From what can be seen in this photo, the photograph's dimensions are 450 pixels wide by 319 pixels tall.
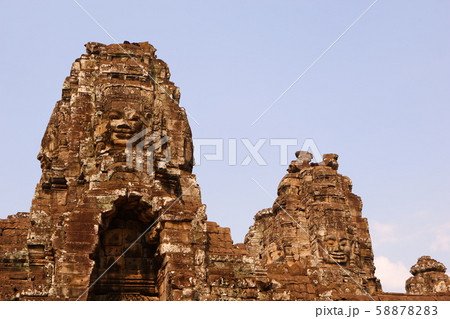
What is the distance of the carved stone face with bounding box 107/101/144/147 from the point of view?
20.5m

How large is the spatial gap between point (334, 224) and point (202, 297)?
2063 cm

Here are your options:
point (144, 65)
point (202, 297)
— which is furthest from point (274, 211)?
point (202, 297)

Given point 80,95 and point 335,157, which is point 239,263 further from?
point 335,157

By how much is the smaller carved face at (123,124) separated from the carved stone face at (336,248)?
18.9 m
